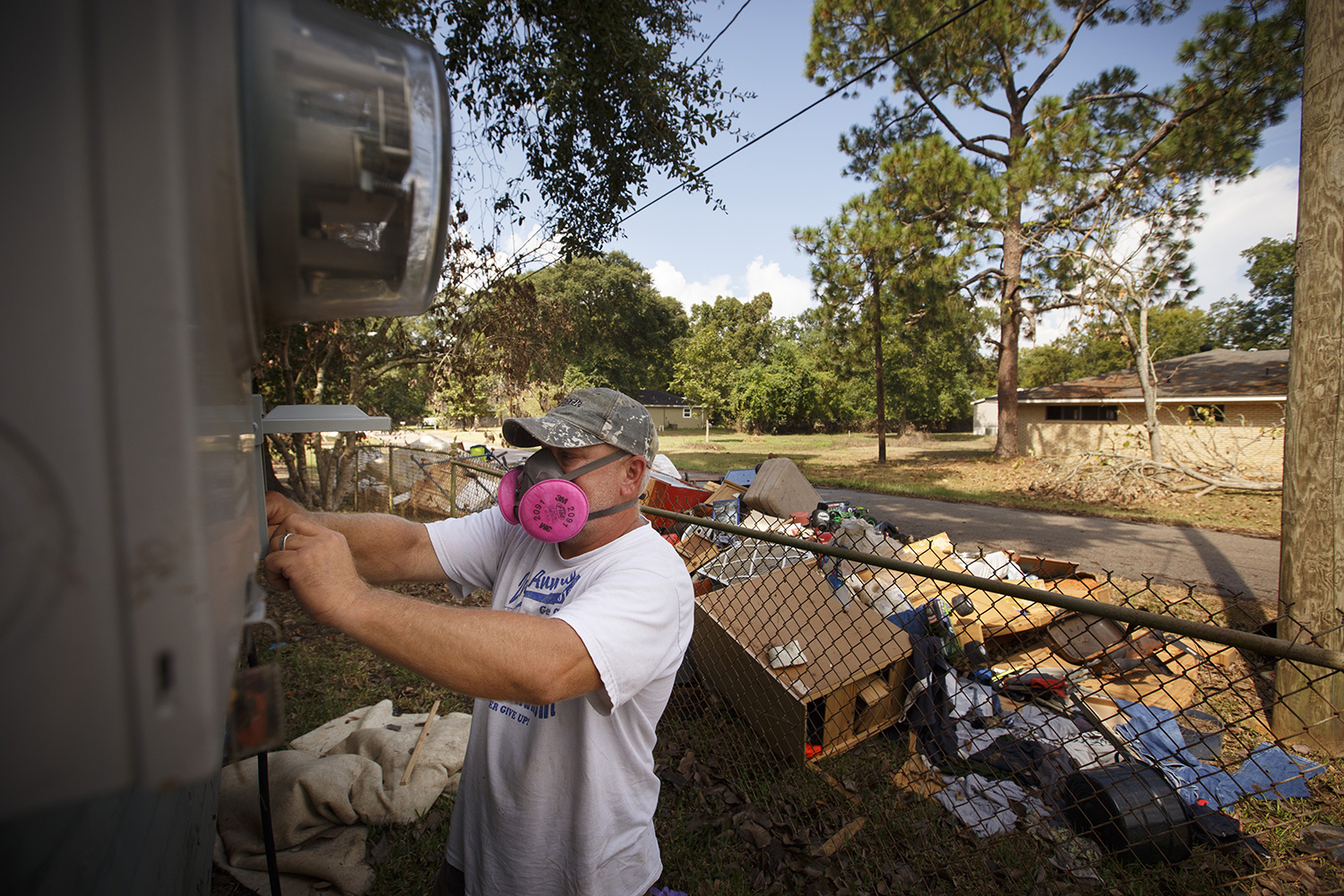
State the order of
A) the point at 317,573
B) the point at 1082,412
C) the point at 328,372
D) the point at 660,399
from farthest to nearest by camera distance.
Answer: the point at 660,399
the point at 1082,412
the point at 328,372
the point at 317,573

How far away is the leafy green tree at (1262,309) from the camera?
44.5 metres

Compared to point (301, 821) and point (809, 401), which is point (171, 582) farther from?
point (809, 401)

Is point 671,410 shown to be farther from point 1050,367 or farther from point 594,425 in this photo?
point 594,425

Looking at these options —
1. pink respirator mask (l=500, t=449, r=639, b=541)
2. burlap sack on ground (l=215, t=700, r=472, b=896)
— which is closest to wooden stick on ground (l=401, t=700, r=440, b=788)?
burlap sack on ground (l=215, t=700, r=472, b=896)

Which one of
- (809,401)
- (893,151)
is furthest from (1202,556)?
(809,401)

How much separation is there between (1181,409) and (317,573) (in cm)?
2347

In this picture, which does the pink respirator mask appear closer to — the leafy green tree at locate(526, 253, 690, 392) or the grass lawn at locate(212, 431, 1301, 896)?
the grass lawn at locate(212, 431, 1301, 896)

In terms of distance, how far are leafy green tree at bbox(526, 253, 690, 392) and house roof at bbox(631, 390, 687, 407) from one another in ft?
2.49

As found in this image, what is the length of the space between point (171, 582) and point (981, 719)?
360cm

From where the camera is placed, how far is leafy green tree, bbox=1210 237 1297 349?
44531 mm

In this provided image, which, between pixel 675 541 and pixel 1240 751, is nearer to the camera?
pixel 1240 751

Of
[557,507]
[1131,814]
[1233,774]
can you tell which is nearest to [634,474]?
[557,507]

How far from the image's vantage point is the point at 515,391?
866 cm

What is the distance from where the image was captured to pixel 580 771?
4.86ft
